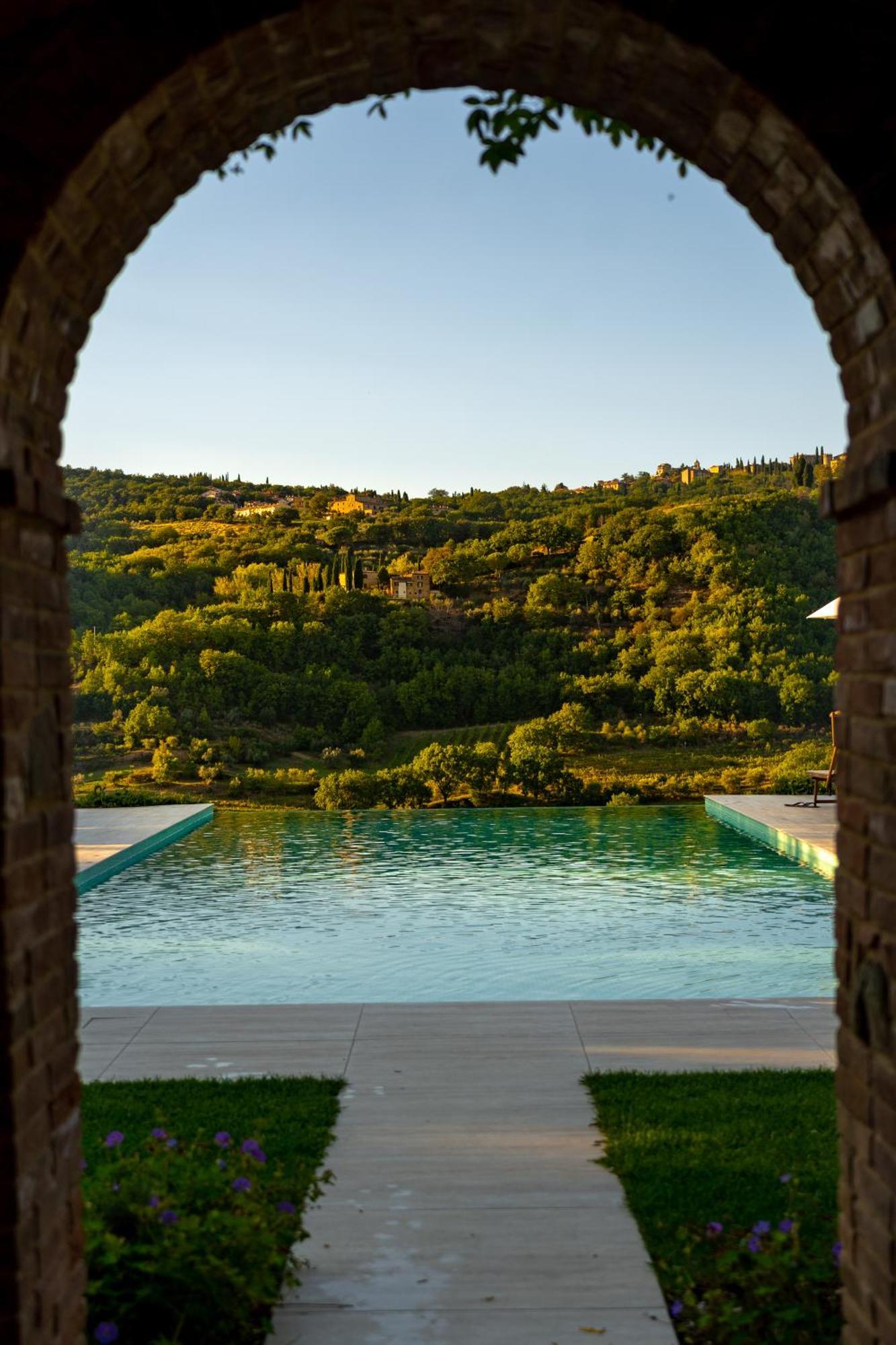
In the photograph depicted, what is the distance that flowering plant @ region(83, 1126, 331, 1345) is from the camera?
2.77m

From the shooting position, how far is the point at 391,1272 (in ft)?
10.2

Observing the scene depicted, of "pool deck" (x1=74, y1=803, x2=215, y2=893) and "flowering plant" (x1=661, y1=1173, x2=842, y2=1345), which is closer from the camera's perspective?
"flowering plant" (x1=661, y1=1173, x2=842, y2=1345)

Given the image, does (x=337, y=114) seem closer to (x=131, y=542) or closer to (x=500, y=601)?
(x=500, y=601)

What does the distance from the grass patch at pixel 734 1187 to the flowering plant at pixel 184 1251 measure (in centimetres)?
102

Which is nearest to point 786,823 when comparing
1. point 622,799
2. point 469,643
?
point 622,799

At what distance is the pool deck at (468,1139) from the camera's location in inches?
115

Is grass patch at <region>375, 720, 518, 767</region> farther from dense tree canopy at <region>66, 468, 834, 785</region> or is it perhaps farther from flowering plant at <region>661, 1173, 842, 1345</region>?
flowering plant at <region>661, 1173, 842, 1345</region>

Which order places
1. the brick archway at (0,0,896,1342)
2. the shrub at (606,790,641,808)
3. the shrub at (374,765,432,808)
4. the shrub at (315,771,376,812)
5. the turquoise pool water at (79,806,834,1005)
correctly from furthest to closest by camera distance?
the shrub at (315,771,376,812), the shrub at (374,765,432,808), the shrub at (606,790,641,808), the turquoise pool water at (79,806,834,1005), the brick archway at (0,0,896,1342)

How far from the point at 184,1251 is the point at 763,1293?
1.36m

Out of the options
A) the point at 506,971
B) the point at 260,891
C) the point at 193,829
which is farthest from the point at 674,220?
the point at 506,971

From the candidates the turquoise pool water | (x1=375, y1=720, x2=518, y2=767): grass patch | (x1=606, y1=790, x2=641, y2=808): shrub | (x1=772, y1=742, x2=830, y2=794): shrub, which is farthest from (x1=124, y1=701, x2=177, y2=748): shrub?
(x1=772, y1=742, x2=830, y2=794): shrub

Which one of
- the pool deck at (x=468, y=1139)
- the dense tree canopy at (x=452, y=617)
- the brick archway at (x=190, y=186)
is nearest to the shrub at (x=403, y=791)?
the dense tree canopy at (x=452, y=617)

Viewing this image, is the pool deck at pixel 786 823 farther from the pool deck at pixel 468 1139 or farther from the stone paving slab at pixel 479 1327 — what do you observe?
the stone paving slab at pixel 479 1327

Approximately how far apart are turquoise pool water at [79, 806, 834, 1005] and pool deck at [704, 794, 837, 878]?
0.17 m
